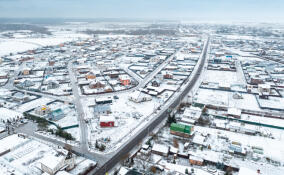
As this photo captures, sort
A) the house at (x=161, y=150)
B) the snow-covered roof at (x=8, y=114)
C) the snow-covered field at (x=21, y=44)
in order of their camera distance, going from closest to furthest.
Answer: the house at (x=161, y=150) → the snow-covered roof at (x=8, y=114) → the snow-covered field at (x=21, y=44)

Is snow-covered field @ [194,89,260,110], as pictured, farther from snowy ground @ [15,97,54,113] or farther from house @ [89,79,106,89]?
snowy ground @ [15,97,54,113]

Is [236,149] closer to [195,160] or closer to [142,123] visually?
[195,160]

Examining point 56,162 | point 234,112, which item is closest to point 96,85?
point 56,162

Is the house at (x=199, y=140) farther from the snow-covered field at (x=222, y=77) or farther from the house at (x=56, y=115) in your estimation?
the snow-covered field at (x=222, y=77)

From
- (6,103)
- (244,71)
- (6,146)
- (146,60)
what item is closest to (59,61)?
(146,60)

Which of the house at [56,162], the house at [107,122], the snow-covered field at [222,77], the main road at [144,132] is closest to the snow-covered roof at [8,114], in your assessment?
the house at [107,122]

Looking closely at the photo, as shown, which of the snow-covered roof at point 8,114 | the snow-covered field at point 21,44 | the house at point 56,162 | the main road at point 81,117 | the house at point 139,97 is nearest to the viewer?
the house at point 56,162

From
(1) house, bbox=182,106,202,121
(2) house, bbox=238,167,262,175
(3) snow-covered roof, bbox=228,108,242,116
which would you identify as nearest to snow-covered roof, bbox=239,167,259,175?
(2) house, bbox=238,167,262,175
